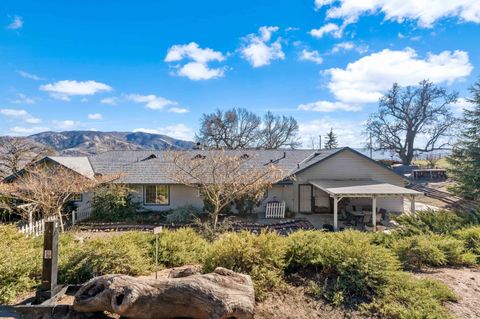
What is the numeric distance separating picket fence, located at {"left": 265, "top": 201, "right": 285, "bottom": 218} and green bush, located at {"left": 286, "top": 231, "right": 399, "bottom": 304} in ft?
38.8

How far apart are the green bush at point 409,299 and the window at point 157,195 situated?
52.9ft

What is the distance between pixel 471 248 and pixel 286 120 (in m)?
41.4

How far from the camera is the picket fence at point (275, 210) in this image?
1795 cm

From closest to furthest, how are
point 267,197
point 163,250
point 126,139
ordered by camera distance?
point 163,250
point 267,197
point 126,139

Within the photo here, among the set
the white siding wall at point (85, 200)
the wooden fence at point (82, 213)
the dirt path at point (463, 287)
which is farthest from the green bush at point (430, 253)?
the white siding wall at point (85, 200)

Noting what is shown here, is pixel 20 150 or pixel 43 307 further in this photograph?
pixel 20 150

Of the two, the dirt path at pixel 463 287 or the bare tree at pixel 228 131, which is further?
the bare tree at pixel 228 131

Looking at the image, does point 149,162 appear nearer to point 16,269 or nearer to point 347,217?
point 347,217

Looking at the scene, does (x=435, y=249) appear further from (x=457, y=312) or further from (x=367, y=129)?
(x=367, y=129)

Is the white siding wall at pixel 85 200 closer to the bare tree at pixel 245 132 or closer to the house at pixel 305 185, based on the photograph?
the house at pixel 305 185

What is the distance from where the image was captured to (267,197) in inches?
750

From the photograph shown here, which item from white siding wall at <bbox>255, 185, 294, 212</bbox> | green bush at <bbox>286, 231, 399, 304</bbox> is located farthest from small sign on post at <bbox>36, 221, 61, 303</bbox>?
white siding wall at <bbox>255, 185, 294, 212</bbox>

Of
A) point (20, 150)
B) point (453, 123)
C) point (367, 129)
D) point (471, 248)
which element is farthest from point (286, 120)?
point (471, 248)

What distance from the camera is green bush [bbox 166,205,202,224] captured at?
16.8 m
